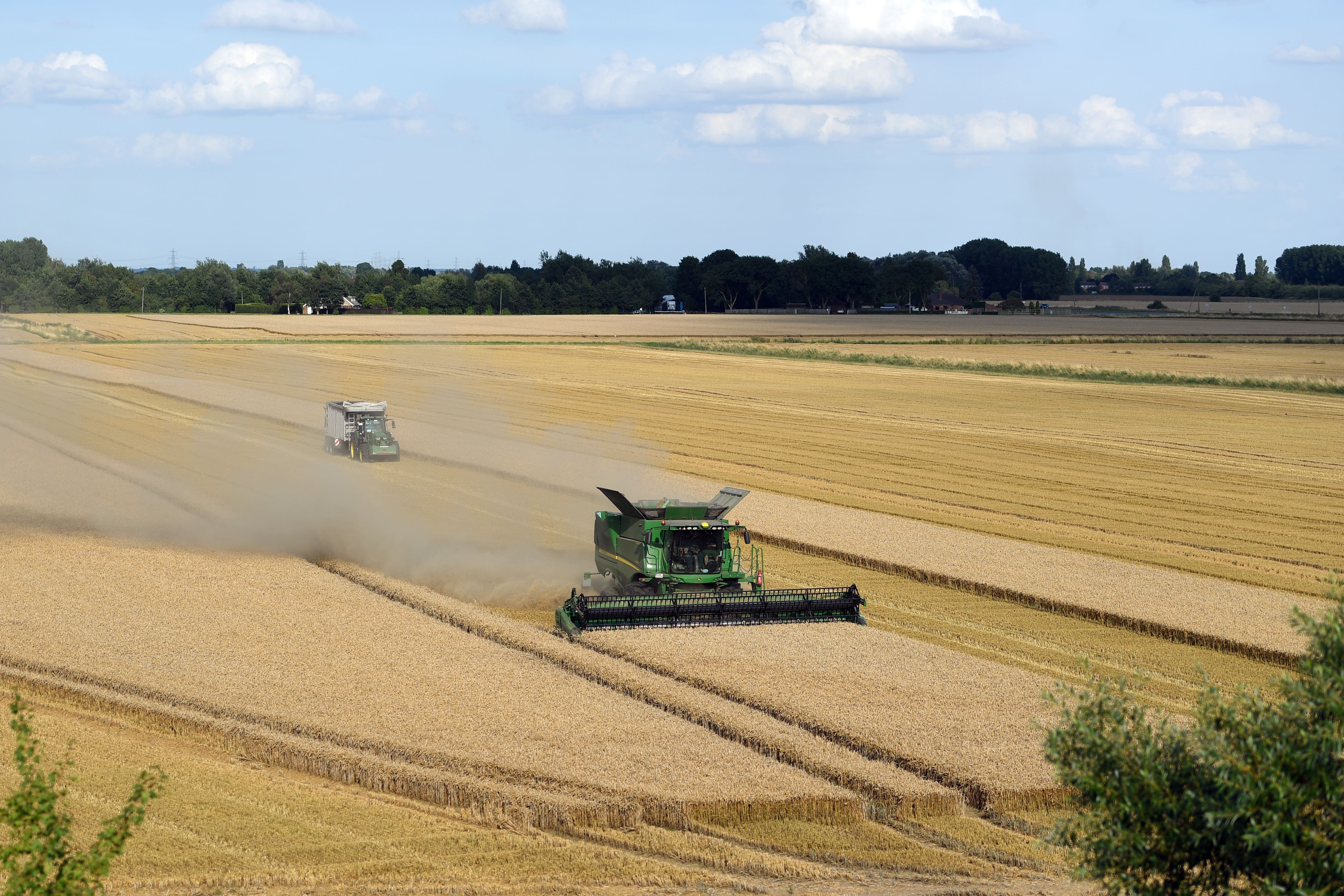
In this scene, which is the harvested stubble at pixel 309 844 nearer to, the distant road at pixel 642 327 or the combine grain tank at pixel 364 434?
the combine grain tank at pixel 364 434

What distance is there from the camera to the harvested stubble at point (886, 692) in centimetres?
1480

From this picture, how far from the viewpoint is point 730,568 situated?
70.2 feet

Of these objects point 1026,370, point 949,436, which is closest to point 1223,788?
point 949,436

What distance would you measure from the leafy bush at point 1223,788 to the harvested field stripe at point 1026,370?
190ft

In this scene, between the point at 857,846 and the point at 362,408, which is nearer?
the point at 857,846

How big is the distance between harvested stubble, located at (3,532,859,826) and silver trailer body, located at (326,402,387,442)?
1562 centimetres

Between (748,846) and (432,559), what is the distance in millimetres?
14428

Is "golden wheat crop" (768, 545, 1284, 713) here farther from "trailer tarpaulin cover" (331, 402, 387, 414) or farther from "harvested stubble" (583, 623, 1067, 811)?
"trailer tarpaulin cover" (331, 402, 387, 414)

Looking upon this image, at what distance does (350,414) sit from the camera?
1604 inches

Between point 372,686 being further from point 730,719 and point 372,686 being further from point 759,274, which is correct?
point 759,274

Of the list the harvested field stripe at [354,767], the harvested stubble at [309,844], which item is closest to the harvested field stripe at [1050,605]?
the harvested field stripe at [354,767]

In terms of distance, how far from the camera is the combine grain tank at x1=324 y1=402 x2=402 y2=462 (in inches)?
1587

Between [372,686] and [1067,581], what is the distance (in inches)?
521

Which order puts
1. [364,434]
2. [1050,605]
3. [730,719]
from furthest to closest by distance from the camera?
[364,434]
[1050,605]
[730,719]
